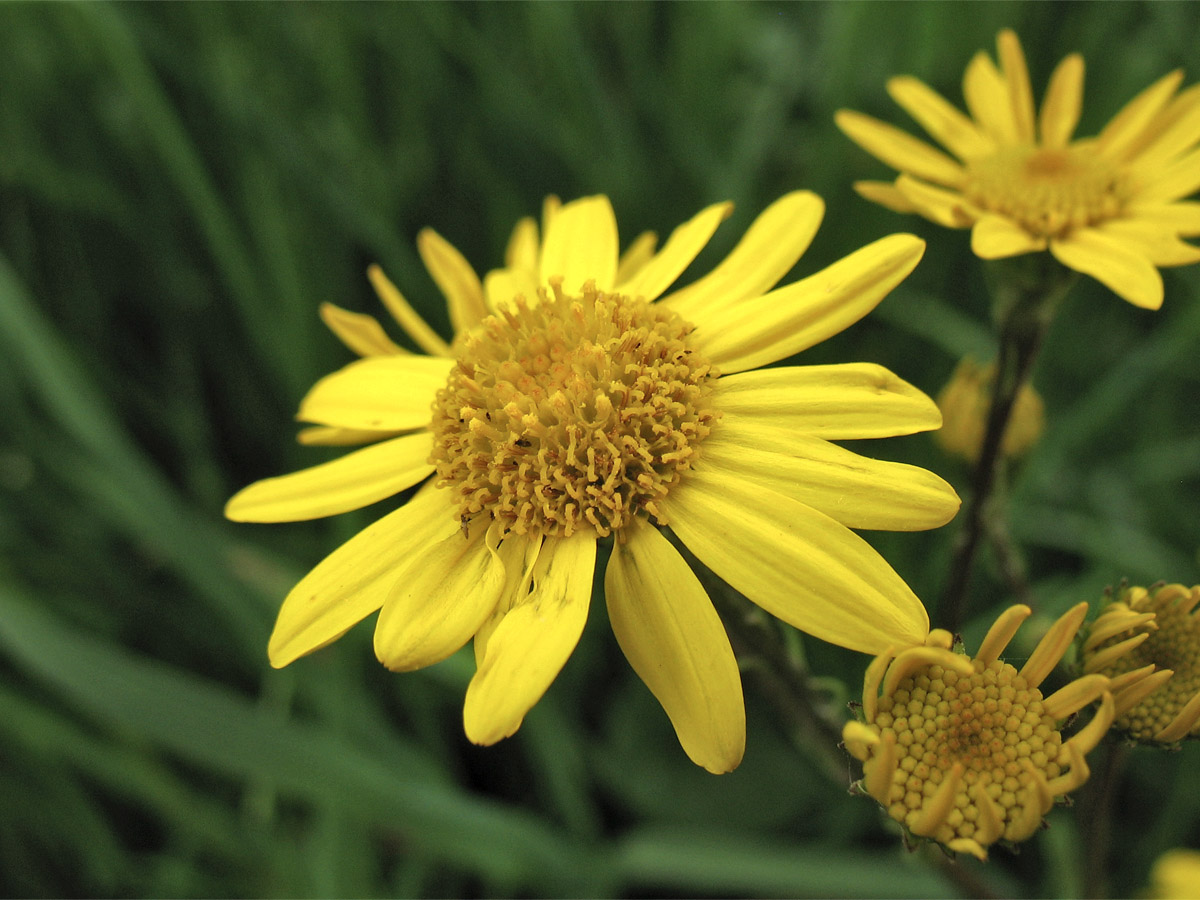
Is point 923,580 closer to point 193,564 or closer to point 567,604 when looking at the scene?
point 567,604

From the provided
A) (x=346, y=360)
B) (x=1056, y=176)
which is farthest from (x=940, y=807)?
(x=346, y=360)

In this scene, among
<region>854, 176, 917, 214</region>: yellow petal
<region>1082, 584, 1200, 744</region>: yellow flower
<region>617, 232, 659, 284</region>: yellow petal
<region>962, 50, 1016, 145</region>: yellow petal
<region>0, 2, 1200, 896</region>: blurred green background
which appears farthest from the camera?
<region>0, 2, 1200, 896</region>: blurred green background

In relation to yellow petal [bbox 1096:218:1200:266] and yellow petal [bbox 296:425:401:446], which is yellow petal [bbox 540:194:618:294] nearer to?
yellow petal [bbox 296:425:401:446]

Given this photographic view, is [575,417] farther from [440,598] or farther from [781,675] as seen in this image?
[781,675]

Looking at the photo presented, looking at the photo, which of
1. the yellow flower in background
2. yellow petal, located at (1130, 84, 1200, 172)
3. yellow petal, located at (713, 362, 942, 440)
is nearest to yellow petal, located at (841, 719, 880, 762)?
yellow petal, located at (713, 362, 942, 440)

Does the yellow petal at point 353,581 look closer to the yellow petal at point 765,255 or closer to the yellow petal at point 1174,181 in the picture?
the yellow petal at point 765,255

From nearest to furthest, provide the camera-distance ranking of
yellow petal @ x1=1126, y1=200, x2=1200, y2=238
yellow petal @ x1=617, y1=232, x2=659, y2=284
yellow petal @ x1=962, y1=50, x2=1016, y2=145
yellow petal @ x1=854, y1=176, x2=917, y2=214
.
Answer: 1. yellow petal @ x1=1126, y1=200, x2=1200, y2=238
2. yellow petal @ x1=854, y1=176, x2=917, y2=214
3. yellow petal @ x1=617, y1=232, x2=659, y2=284
4. yellow petal @ x1=962, y1=50, x2=1016, y2=145
